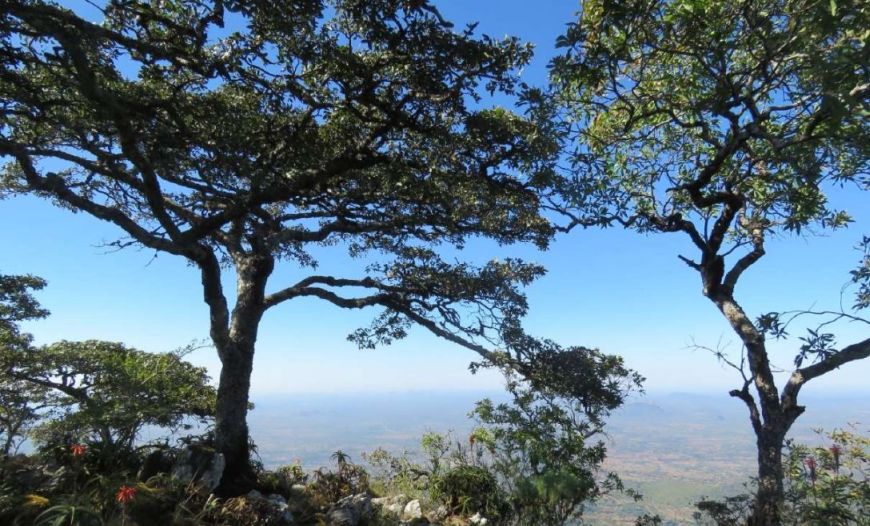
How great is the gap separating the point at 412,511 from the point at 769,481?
499 centimetres

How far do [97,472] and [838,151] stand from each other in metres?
10.1

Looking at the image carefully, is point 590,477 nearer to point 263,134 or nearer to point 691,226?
point 691,226

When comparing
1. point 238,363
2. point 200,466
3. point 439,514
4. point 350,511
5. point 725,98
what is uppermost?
point 725,98

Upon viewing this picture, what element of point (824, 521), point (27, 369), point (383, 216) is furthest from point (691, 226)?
point (27, 369)

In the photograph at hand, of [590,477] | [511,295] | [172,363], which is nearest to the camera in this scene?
[590,477]

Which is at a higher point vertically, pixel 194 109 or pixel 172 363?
pixel 194 109

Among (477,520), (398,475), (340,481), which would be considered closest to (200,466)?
(340,481)

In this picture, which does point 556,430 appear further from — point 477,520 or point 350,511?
point 350,511

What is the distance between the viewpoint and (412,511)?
7.07 metres

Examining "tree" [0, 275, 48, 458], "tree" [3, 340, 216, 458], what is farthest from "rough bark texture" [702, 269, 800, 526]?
"tree" [0, 275, 48, 458]

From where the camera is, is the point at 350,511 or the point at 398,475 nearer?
the point at 350,511

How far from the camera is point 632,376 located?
719 cm

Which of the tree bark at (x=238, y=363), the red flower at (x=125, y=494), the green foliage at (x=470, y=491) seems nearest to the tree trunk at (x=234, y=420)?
the tree bark at (x=238, y=363)

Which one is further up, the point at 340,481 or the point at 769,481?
the point at 769,481
